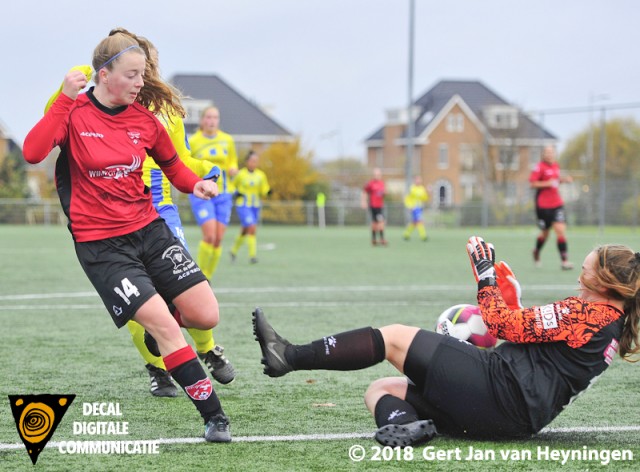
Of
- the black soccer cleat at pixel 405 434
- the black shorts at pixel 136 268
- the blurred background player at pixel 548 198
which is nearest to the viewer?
the black soccer cleat at pixel 405 434

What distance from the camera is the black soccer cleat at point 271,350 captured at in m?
4.26

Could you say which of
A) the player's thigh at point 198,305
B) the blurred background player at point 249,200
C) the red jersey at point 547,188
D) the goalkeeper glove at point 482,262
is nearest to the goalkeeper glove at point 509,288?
the goalkeeper glove at point 482,262

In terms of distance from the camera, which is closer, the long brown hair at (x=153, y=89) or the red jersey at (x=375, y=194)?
the long brown hair at (x=153, y=89)

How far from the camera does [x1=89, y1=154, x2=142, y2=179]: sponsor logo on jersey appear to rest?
14.5 feet

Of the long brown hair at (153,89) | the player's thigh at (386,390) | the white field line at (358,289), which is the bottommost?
the white field line at (358,289)

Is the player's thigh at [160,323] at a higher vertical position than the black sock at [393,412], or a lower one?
higher

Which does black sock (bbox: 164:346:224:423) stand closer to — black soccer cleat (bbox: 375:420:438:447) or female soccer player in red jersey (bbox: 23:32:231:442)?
female soccer player in red jersey (bbox: 23:32:231:442)

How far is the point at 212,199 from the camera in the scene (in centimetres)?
1090

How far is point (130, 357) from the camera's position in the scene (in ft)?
22.4

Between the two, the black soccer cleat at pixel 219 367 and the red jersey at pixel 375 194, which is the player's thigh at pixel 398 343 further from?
the red jersey at pixel 375 194

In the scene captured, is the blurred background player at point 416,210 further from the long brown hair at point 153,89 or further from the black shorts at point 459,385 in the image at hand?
the black shorts at point 459,385

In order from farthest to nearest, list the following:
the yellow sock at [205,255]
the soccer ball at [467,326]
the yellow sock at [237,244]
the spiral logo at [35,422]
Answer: the yellow sock at [237,244] < the yellow sock at [205,255] < the soccer ball at [467,326] < the spiral logo at [35,422]

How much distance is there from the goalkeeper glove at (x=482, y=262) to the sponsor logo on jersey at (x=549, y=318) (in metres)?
0.31

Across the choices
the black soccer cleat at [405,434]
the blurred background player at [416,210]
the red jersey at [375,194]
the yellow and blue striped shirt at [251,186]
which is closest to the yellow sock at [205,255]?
the black soccer cleat at [405,434]
